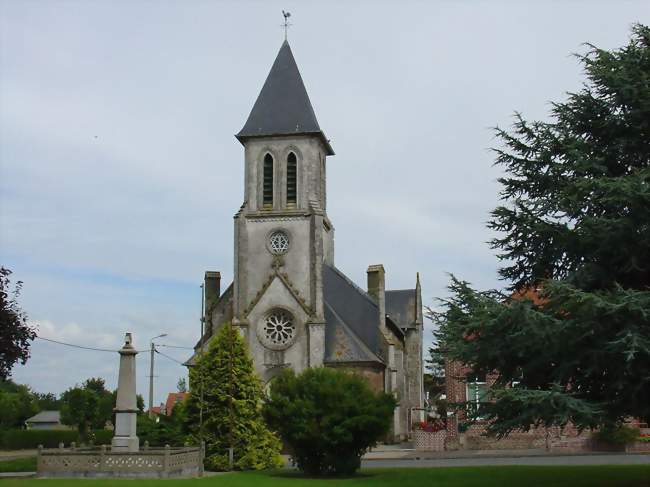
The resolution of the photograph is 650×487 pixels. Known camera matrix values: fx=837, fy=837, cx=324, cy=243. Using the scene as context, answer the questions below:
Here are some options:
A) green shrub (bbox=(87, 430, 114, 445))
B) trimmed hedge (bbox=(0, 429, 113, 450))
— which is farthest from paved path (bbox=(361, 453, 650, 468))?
trimmed hedge (bbox=(0, 429, 113, 450))

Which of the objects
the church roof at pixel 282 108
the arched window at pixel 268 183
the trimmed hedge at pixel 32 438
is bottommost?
the trimmed hedge at pixel 32 438

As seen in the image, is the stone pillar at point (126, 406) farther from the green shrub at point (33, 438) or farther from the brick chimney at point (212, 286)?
the green shrub at point (33, 438)

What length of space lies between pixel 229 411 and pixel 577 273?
52.5 feet

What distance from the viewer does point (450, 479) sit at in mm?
A: 21438

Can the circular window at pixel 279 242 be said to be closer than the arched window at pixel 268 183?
Yes

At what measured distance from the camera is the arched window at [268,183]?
45188 millimetres

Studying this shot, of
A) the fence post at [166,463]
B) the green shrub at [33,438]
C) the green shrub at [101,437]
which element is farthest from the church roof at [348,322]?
the green shrub at [33,438]

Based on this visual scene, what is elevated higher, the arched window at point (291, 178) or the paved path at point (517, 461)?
the arched window at point (291, 178)

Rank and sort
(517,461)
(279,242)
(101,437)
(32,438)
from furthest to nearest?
(32,438) < (101,437) < (279,242) < (517,461)

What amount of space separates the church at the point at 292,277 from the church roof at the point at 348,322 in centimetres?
5

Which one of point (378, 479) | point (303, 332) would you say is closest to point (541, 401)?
point (378, 479)

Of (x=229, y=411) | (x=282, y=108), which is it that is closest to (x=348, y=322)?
(x=282, y=108)

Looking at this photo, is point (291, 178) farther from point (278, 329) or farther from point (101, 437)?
point (101, 437)

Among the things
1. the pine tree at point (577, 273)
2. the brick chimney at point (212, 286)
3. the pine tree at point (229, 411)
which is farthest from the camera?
the brick chimney at point (212, 286)
